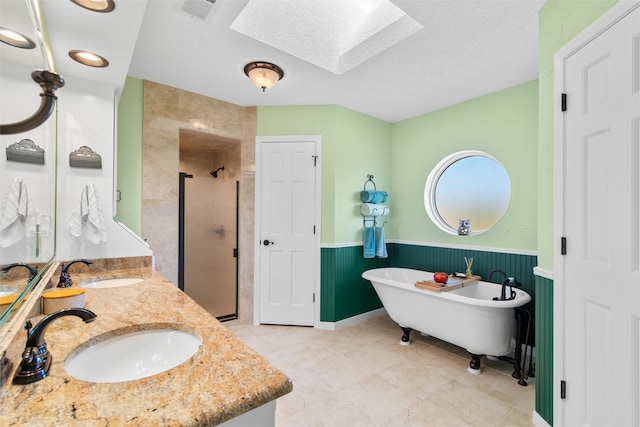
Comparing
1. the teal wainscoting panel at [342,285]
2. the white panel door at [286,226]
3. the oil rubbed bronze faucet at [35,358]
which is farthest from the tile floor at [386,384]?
the oil rubbed bronze faucet at [35,358]

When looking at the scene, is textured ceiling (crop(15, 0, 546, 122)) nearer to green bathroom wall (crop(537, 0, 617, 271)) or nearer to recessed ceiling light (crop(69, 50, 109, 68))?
recessed ceiling light (crop(69, 50, 109, 68))

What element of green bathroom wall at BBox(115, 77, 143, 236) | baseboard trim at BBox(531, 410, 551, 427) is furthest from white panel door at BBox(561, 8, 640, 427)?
green bathroom wall at BBox(115, 77, 143, 236)

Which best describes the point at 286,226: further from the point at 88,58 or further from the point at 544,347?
the point at 544,347

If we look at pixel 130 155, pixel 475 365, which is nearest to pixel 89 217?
pixel 130 155

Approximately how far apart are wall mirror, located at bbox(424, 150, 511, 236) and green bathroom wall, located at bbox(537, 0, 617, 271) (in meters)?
1.33

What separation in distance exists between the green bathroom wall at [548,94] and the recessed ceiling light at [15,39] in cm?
228

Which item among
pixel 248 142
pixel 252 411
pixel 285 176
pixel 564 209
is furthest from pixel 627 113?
pixel 248 142

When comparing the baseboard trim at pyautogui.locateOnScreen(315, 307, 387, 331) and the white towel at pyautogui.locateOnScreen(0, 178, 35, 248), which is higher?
the white towel at pyautogui.locateOnScreen(0, 178, 35, 248)

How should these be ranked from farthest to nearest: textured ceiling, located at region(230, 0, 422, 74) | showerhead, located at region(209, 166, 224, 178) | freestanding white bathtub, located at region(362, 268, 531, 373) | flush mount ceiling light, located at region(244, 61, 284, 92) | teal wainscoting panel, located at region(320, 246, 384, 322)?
showerhead, located at region(209, 166, 224, 178), teal wainscoting panel, located at region(320, 246, 384, 322), flush mount ceiling light, located at region(244, 61, 284, 92), freestanding white bathtub, located at region(362, 268, 531, 373), textured ceiling, located at region(230, 0, 422, 74)

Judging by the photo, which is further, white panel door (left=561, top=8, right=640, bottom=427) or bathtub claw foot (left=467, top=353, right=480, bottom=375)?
bathtub claw foot (left=467, top=353, right=480, bottom=375)

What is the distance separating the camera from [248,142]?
11.3ft

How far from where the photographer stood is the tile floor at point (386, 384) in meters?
1.90

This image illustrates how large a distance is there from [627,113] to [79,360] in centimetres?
220

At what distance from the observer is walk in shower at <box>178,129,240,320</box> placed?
3.28 metres
